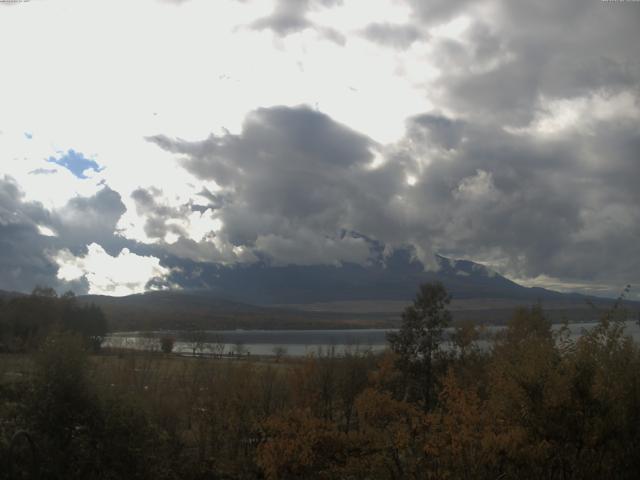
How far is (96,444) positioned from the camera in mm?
18125

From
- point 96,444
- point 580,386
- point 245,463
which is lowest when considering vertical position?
point 245,463

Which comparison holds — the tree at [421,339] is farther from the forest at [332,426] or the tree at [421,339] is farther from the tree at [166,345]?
the tree at [166,345]

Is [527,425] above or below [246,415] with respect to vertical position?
above

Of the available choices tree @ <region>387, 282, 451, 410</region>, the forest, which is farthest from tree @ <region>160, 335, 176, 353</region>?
the forest

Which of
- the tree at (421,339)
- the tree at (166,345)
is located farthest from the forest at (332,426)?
the tree at (166,345)

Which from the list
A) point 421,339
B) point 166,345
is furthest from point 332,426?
point 166,345

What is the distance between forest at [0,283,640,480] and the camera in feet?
48.6

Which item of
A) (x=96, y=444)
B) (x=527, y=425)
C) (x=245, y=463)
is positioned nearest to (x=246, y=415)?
(x=245, y=463)

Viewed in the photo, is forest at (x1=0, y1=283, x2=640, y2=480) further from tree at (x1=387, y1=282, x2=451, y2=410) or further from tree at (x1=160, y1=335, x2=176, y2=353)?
tree at (x1=160, y1=335, x2=176, y2=353)

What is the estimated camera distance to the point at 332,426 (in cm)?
2309

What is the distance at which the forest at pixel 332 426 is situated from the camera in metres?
14.8

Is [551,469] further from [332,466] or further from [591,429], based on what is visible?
[332,466]

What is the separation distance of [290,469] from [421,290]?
20.3 meters

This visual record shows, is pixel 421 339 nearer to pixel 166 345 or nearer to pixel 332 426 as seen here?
pixel 332 426
